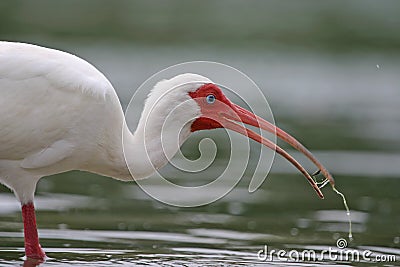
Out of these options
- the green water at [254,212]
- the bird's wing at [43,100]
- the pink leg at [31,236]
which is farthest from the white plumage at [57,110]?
the green water at [254,212]

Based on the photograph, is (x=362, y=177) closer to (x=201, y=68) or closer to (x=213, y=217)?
(x=213, y=217)

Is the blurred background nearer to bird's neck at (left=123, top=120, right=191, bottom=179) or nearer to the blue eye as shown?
bird's neck at (left=123, top=120, right=191, bottom=179)

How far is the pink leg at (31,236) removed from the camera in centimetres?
1123

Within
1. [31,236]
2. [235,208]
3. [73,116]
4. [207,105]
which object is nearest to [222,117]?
[207,105]

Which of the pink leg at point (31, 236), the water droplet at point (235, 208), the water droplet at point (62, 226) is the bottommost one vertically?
the pink leg at point (31, 236)

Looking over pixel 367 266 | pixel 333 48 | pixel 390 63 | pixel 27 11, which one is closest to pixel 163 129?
pixel 367 266

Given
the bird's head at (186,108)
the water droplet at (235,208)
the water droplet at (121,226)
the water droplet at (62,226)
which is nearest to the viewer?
Result: the bird's head at (186,108)

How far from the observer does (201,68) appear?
23219mm

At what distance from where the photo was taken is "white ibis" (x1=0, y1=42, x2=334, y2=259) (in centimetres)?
1066

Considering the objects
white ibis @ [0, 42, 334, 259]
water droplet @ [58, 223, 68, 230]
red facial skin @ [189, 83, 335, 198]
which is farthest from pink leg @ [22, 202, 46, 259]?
red facial skin @ [189, 83, 335, 198]

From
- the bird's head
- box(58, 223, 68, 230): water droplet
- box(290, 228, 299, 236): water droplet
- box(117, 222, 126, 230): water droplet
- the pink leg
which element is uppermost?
the bird's head

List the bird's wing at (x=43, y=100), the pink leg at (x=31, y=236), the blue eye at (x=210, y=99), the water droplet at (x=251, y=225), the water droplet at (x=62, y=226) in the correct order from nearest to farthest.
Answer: the bird's wing at (x=43, y=100) < the blue eye at (x=210, y=99) < the pink leg at (x=31, y=236) < the water droplet at (x=62, y=226) < the water droplet at (x=251, y=225)

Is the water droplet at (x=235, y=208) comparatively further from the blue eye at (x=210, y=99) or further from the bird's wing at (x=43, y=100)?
the bird's wing at (x=43, y=100)

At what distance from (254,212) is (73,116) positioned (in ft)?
13.2
